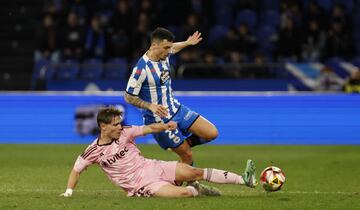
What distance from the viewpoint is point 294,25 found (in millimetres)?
21453

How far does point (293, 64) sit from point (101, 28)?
488 cm

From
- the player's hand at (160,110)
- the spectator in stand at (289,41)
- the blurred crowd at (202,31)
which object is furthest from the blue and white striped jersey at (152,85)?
the spectator in stand at (289,41)

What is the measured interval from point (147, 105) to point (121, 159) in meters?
0.82

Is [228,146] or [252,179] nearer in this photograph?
[252,179]

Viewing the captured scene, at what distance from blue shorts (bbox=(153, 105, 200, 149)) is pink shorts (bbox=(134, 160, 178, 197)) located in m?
0.80

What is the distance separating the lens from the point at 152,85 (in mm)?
10609

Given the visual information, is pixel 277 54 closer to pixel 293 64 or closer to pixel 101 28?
pixel 293 64

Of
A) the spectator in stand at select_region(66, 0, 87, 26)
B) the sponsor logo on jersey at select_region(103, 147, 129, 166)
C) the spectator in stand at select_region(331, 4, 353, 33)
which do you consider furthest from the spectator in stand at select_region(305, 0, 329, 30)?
the sponsor logo on jersey at select_region(103, 147, 129, 166)

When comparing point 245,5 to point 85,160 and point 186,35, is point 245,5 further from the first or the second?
point 85,160

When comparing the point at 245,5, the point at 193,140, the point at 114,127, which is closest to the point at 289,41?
the point at 245,5

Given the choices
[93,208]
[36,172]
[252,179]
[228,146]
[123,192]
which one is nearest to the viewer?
[93,208]

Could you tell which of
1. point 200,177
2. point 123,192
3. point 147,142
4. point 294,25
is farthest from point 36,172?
point 294,25

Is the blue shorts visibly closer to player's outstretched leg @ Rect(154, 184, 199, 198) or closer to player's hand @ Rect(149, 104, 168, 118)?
player's hand @ Rect(149, 104, 168, 118)

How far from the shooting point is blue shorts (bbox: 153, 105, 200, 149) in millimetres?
10594
